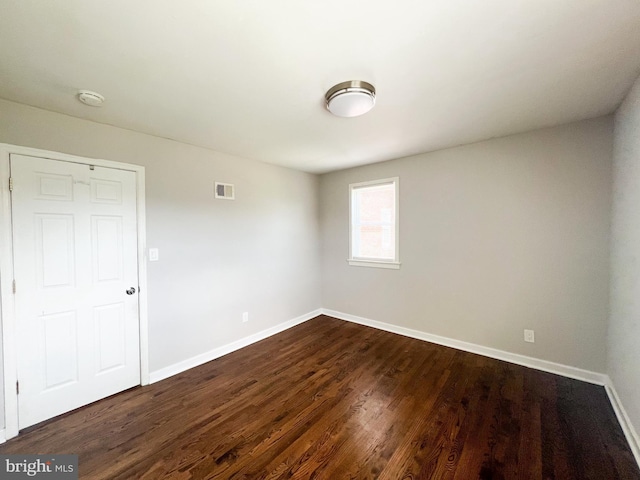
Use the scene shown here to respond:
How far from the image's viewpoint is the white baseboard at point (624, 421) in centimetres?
162

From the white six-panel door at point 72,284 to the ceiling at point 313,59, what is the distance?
64cm

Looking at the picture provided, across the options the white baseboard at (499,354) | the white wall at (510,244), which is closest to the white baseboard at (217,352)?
the white baseboard at (499,354)

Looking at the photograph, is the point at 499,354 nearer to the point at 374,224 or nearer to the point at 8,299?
the point at 374,224

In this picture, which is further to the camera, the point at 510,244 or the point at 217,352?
the point at 217,352

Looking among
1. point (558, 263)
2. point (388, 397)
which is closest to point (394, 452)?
point (388, 397)

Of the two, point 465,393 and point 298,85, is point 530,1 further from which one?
point 465,393

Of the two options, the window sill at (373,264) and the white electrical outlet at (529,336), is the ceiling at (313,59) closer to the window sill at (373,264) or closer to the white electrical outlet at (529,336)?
the window sill at (373,264)

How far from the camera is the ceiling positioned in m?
1.17

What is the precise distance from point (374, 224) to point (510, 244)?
1.74 m

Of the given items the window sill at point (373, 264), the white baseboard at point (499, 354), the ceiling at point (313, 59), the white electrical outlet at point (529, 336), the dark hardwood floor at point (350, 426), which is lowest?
the dark hardwood floor at point (350, 426)

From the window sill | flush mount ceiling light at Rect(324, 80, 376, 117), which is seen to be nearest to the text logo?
flush mount ceiling light at Rect(324, 80, 376, 117)

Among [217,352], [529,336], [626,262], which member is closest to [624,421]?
[529,336]

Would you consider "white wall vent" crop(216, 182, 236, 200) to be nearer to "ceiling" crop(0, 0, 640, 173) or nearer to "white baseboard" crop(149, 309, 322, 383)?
"ceiling" crop(0, 0, 640, 173)

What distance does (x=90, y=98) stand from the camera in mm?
1827
